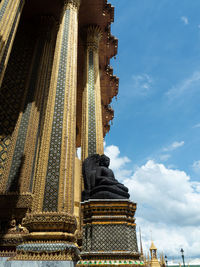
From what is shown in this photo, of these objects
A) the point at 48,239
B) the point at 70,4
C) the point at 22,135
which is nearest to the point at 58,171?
the point at 48,239

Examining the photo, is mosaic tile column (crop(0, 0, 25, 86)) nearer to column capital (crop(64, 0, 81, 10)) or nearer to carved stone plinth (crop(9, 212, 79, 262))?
column capital (crop(64, 0, 81, 10))

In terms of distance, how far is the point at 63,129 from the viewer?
5.36m

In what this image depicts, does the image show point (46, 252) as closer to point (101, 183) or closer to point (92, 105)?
point (101, 183)

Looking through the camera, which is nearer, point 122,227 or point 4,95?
point 122,227

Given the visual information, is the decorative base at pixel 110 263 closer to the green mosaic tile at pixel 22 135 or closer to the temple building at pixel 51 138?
the temple building at pixel 51 138

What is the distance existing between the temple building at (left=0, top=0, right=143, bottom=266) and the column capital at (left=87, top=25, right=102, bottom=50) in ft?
0.16

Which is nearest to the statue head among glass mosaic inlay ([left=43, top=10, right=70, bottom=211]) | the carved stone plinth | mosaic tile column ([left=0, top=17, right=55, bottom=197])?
glass mosaic inlay ([left=43, top=10, right=70, bottom=211])

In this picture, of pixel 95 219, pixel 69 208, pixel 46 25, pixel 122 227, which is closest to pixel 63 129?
pixel 69 208

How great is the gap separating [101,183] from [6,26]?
4340 mm

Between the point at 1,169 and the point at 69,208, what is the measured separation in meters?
3.68

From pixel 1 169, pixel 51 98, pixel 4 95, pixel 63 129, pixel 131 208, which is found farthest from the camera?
pixel 4 95

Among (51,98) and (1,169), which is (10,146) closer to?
(1,169)

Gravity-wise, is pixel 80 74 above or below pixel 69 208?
above

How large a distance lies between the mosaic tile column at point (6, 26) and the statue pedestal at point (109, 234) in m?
3.55
